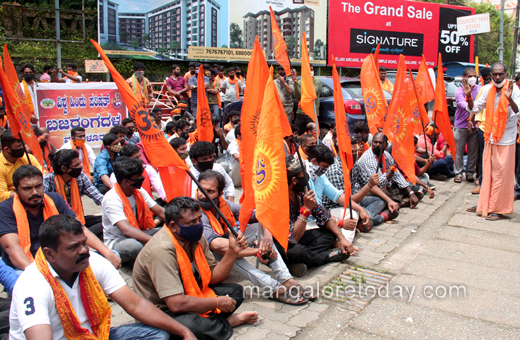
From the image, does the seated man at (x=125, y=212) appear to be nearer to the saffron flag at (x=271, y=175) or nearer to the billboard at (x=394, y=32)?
the saffron flag at (x=271, y=175)

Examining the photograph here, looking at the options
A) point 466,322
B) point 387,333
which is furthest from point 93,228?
point 466,322

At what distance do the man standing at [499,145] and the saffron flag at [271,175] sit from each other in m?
3.94

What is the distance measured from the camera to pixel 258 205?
11.7 ft

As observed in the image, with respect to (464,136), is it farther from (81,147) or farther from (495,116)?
(81,147)

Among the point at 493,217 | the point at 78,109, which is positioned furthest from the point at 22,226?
the point at 78,109

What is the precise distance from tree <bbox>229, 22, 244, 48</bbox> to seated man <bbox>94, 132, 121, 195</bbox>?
535 inches

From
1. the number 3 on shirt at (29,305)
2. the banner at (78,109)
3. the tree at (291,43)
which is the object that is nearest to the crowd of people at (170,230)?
the number 3 on shirt at (29,305)

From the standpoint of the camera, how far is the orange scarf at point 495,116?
20.3ft

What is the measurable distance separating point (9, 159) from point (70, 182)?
73 cm

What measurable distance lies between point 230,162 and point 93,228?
3.22m

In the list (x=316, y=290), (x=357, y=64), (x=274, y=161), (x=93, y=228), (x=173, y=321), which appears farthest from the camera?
(x=357, y=64)

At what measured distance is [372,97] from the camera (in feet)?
22.0

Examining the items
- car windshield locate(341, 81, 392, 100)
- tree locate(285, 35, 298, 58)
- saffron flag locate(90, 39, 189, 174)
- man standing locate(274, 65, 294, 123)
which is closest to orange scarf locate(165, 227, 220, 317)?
saffron flag locate(90, 39, 189, 174)

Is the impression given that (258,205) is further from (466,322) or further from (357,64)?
(357,64)
